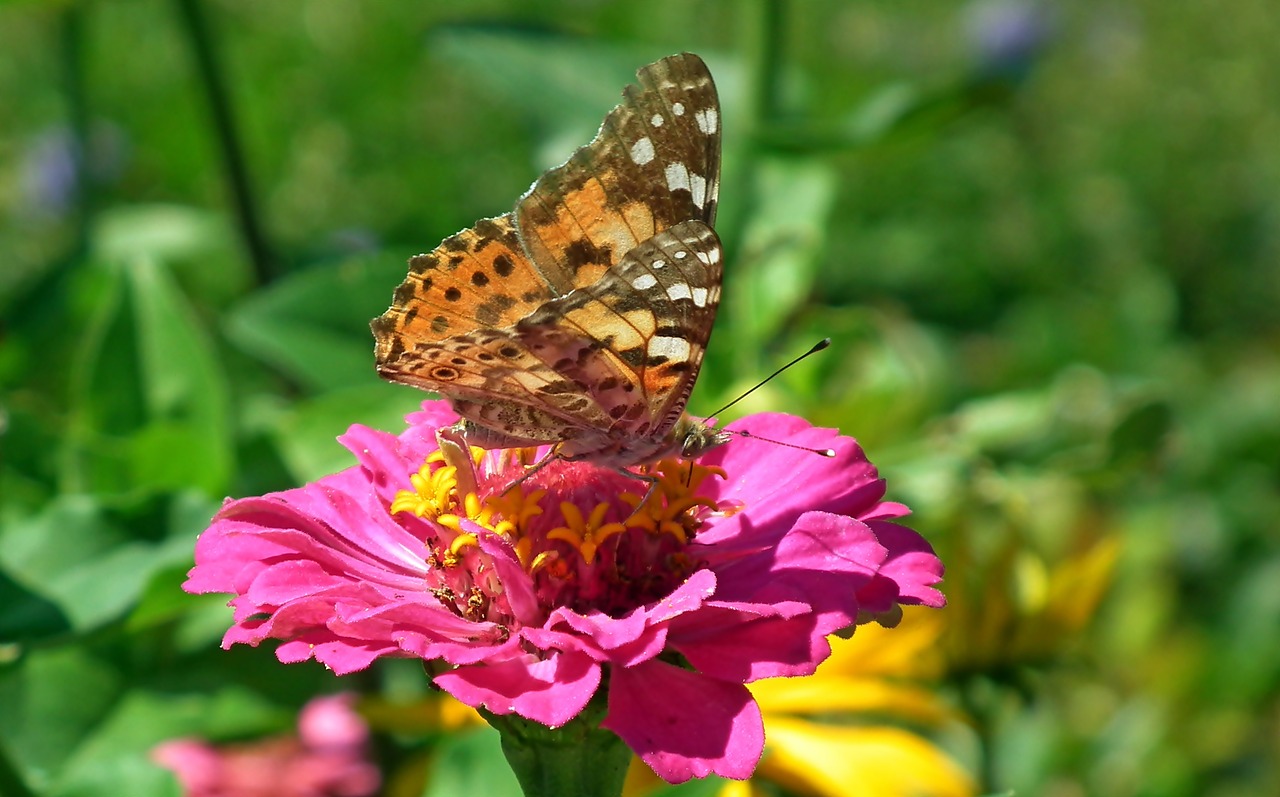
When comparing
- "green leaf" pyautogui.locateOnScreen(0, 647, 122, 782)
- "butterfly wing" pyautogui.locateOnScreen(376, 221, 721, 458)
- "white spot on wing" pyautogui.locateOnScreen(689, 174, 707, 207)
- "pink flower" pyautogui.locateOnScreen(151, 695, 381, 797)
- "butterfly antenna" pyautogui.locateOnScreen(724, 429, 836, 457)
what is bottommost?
"pink flower" pyautogui.locateOnScreen(151, 695, 381, 797)

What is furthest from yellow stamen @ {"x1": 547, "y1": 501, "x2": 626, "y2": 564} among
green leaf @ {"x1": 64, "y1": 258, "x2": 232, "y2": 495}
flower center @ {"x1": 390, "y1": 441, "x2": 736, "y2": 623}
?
green leaf @ {"x1": 64, "y1": 258, "x2": 232, "y2": 495}

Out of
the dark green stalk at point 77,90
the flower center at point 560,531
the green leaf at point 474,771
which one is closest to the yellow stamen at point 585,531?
the flower center at point 560,531

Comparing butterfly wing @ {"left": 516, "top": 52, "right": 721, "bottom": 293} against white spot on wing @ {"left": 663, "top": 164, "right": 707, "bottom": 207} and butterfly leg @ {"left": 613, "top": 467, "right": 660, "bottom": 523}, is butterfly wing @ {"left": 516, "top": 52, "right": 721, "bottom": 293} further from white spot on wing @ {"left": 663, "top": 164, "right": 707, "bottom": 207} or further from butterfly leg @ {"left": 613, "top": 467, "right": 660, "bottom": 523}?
butterfly leg @ {"left": 613, "top": 467, "right": 660, "bottom": 523}

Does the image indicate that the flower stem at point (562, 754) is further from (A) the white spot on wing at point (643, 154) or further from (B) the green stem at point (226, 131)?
(B) the green stem at point (226, 131)

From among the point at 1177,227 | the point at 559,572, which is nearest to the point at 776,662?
the point at 559,572

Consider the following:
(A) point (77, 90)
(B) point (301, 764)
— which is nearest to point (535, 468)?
(B) point (301, 764)

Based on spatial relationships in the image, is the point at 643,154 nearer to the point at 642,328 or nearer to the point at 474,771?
the point at 642,328
